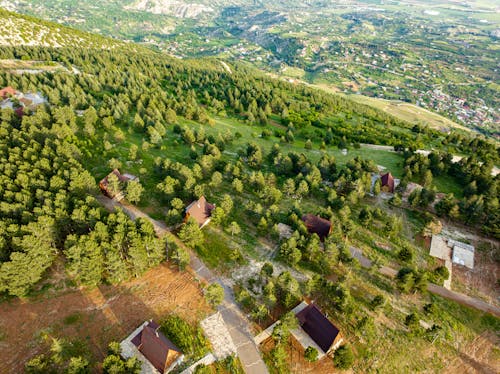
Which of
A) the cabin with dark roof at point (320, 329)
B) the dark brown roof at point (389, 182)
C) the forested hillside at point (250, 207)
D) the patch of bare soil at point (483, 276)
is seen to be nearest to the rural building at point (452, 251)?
the patch of bare soil at point (483, 276)

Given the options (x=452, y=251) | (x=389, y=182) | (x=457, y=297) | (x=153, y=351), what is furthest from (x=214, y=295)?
(x=389, y=182)

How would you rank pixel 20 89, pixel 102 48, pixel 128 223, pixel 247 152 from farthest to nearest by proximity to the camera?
1. pixel 102 48
2. pixel 20 89
3. pixel 247 152
4. pixel 128 223

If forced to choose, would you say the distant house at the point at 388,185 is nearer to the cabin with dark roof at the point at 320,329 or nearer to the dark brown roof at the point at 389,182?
the dark brown roof at the point at 389,182

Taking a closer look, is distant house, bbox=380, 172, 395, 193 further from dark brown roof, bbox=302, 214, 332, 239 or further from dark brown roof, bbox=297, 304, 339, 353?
dark brown roof, bbox=297, 304, 339, 353

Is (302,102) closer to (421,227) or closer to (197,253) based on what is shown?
(421,227)

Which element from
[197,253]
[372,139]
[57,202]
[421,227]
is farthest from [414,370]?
[372,139]

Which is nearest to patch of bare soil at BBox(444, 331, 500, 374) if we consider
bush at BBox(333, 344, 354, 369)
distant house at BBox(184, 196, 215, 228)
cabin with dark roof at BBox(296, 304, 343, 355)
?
bush at BBox(333, 344, 354, 369)
